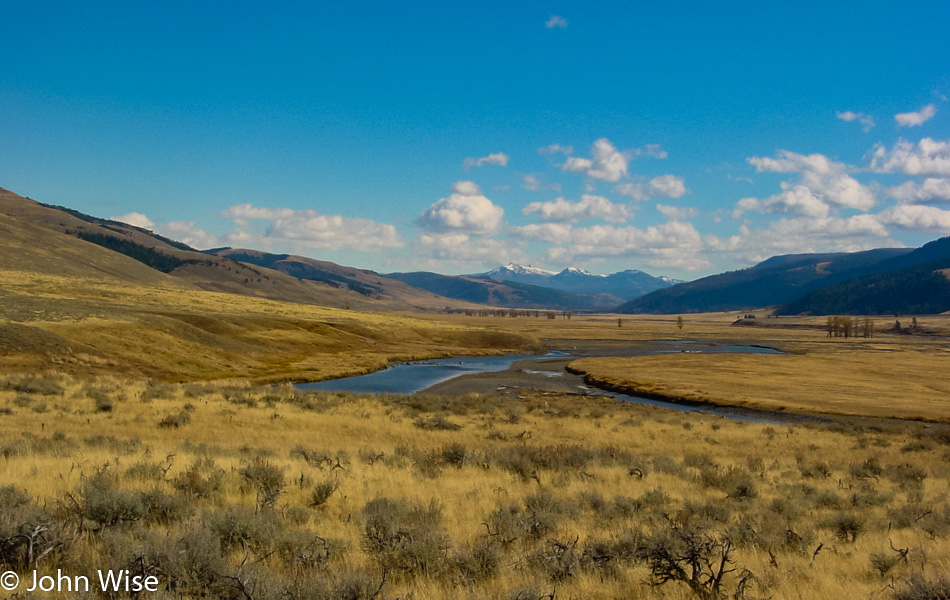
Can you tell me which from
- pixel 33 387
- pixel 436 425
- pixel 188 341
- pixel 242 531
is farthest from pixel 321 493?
pixel 188 341

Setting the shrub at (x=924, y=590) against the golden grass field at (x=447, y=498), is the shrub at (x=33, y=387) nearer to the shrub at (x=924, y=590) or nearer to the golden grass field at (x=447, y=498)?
the golden grass field at (x=447, y=498)

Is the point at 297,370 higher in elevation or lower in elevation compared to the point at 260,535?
lower

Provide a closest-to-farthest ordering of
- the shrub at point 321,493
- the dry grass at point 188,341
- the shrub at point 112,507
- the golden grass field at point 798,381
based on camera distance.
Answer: the shrub at point 112,507 → the shrub at point 321,493 → the dry grass at point 188,341 → the golden grass field at point 798,381

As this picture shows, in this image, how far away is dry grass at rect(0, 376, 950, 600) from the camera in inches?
310

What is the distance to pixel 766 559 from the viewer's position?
9492mm

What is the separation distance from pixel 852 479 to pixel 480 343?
97792 millimetres

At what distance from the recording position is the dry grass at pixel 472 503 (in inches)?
310

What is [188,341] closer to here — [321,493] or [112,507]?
[321,493]

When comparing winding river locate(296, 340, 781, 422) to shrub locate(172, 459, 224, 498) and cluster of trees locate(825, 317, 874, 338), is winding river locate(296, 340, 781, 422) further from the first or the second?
cluster of trees locate(825, 317, 874, 338)

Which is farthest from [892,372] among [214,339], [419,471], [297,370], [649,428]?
[214,339]

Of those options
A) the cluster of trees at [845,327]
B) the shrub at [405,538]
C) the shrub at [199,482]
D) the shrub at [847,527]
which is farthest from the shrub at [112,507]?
the cluster of trees at [845,327]

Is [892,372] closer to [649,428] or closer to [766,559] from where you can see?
[649,428]

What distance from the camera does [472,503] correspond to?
40.5ft

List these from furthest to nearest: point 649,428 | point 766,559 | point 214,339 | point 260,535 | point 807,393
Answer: point 214,339
point 807,393
point 649,428
point 766,559
point 260,535
